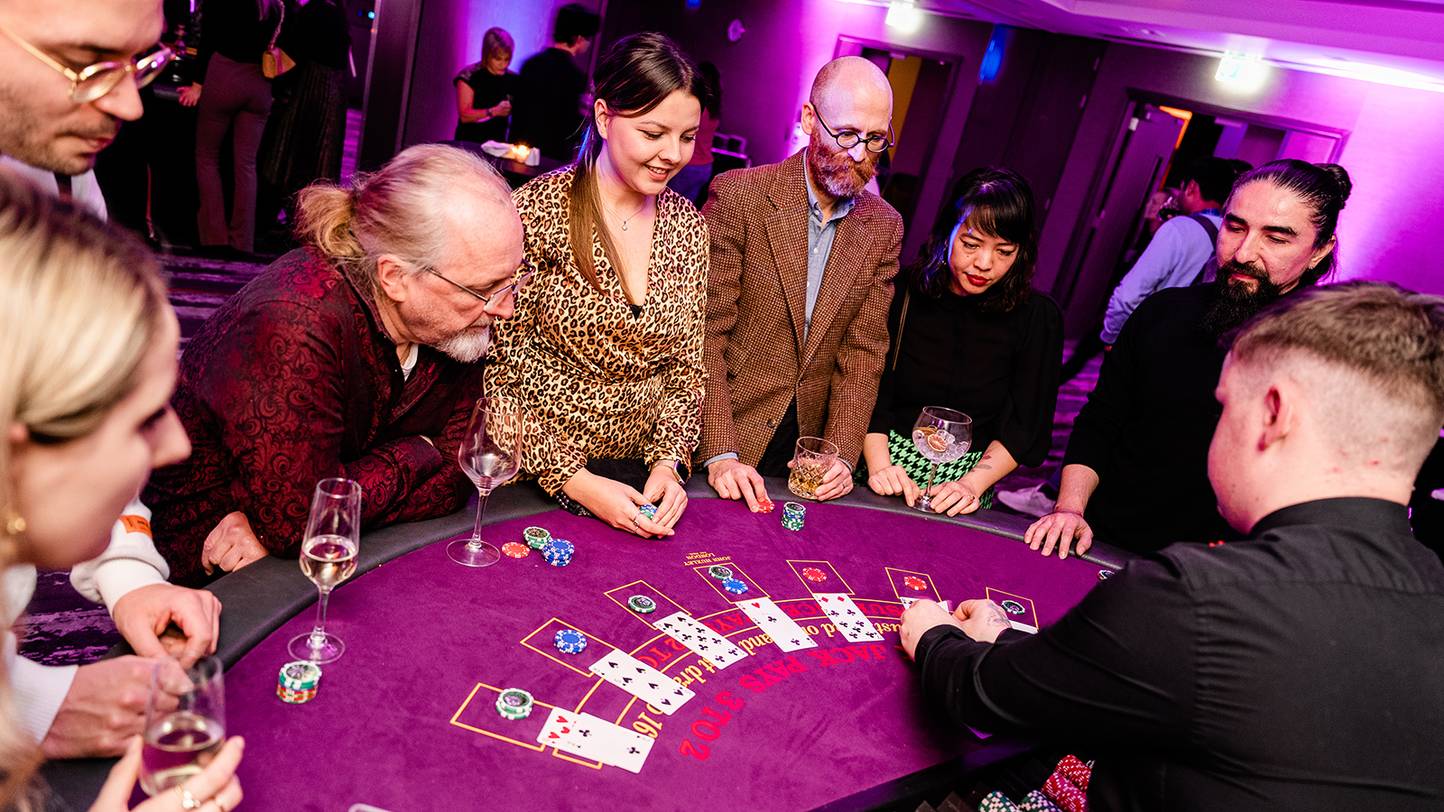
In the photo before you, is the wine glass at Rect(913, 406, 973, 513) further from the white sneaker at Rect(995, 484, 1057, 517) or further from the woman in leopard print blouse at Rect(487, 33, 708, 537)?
the white sneaker at Rect(995, 484, 1057, 517)

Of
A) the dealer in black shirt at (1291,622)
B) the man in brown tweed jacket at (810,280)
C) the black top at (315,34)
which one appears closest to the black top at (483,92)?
the black top at (315,34)

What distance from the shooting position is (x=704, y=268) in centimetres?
249

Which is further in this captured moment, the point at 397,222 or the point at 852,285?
the point at 852,285

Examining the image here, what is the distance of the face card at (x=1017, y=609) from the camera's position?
2.11 meters

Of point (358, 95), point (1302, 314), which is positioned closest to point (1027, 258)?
point (1302, 314)

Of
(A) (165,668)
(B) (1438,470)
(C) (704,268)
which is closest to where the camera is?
(A) (165,668)

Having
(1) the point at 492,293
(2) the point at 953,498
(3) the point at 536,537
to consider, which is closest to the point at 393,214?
(1) the point at 492,293

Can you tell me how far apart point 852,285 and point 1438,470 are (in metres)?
3.16

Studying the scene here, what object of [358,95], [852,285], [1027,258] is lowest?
[358,95]

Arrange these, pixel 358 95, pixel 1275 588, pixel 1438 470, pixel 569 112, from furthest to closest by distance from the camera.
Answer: pixel 358 95 → pixel 569 112 → pixel 1438 470 → pixel 1275 588

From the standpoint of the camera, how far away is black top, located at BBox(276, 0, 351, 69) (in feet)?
20.2

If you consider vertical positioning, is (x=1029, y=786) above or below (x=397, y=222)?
below

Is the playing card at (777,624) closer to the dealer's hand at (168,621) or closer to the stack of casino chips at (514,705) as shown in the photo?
the stack of casino chips at (514,705)

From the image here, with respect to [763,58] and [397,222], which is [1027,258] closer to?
[397,222]
